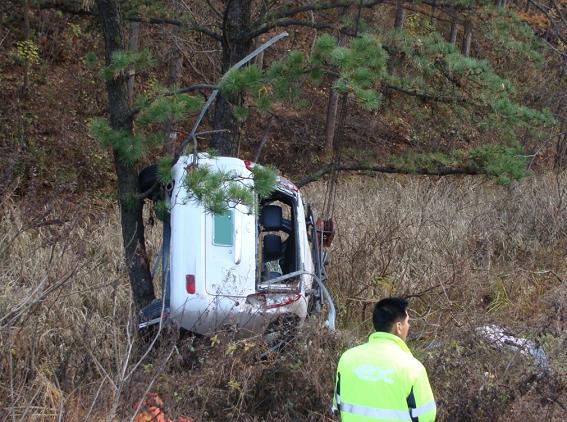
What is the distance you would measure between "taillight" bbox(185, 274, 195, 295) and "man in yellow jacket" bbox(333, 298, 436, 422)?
267 centimetres

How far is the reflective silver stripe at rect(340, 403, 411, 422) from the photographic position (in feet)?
14.7

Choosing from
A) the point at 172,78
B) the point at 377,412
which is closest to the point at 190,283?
the point at 377,412

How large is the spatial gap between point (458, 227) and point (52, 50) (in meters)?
Result: 11.4

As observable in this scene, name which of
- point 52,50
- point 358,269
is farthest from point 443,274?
point 52,50

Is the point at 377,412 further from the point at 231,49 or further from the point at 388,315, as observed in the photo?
the point at 231,49

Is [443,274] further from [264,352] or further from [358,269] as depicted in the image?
[264,352]

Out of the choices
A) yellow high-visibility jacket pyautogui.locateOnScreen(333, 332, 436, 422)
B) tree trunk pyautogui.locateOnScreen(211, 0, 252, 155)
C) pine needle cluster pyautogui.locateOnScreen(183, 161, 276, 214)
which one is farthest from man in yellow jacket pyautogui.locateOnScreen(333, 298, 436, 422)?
tree trunk pyautogui.locateOnScreen(211, 0, 252, 155)

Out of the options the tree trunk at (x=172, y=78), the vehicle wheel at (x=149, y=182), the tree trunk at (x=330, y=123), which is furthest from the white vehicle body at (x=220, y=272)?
the tree trunk at (x=330, y=123)

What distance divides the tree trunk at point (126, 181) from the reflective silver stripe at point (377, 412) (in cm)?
383

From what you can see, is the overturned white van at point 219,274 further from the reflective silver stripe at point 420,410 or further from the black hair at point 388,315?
the reflective silver stripe at point 420,410

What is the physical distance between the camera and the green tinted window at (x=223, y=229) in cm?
735

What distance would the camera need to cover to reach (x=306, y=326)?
7.21m

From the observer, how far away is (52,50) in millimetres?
19391

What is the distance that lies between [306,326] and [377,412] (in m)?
2.69
